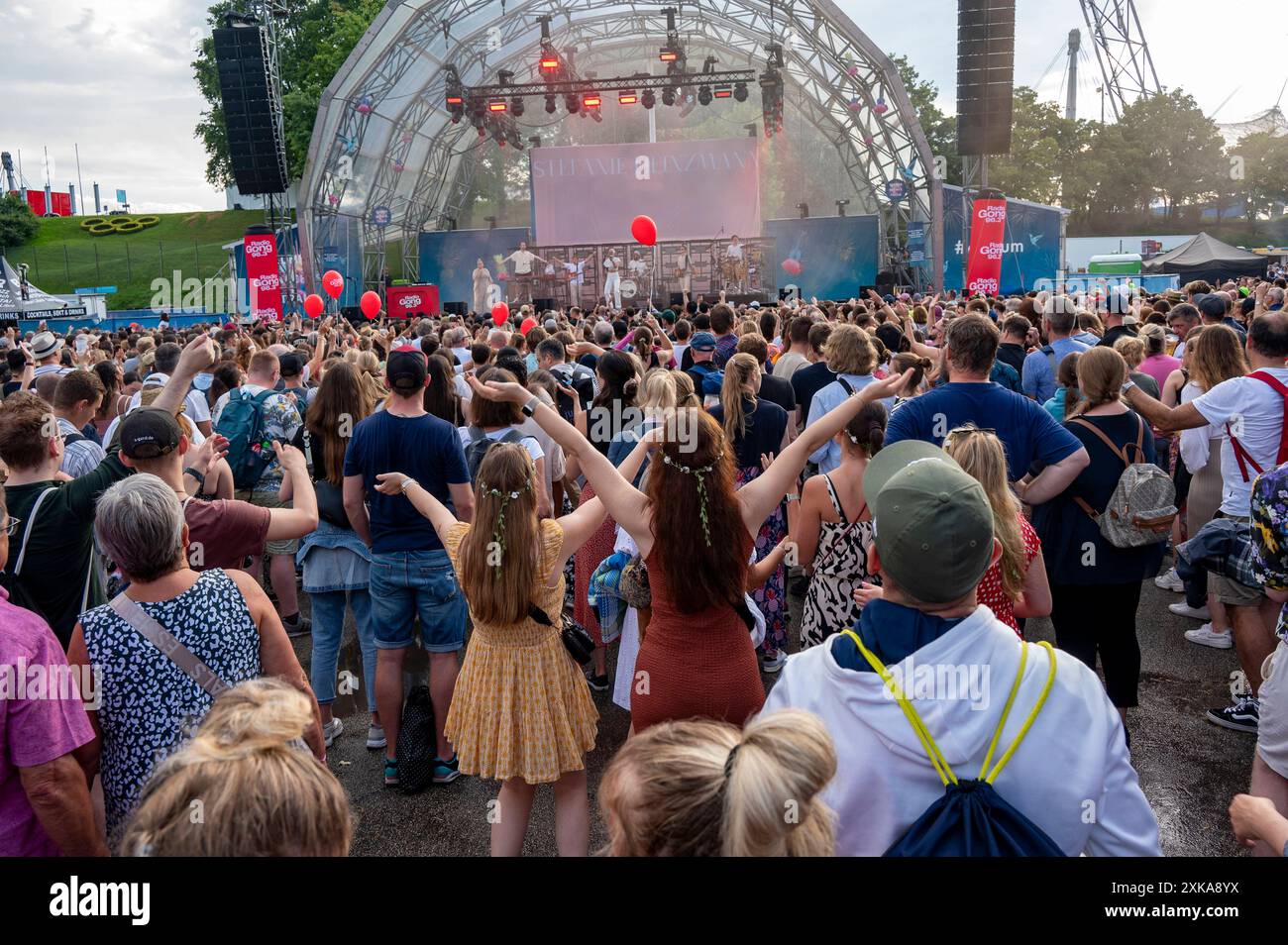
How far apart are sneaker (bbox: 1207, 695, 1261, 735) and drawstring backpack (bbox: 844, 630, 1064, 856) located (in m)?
3.37

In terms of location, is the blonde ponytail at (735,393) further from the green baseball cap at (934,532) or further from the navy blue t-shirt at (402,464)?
the green baseball cap at (934,532)

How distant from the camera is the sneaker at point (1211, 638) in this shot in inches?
195

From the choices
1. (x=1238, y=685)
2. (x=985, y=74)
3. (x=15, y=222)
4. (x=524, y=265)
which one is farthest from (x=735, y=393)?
(x=15, y=222)

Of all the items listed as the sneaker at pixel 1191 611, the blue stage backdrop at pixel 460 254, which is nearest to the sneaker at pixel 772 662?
the sneaker at pixel 1191 611

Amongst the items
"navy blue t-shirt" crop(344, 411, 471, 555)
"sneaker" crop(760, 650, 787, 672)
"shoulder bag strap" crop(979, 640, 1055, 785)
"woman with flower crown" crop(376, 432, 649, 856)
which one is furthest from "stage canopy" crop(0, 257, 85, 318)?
"shoulder bag strap" crop(979, 640, 1055, 785)

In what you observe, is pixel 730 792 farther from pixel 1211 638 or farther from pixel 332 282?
pixel 332 282

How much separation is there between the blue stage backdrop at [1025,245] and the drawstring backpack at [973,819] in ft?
77.9

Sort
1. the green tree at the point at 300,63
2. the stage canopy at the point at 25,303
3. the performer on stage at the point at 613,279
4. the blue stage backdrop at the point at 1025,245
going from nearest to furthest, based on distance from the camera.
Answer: the stage canopy at the point at 25,303 → the performer on stage at the point at 613,279 → the blue stage backdrop at the point at 1025,245 → the green tree at the point at 300,63

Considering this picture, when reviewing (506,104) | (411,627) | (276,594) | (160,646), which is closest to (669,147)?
(506,104)

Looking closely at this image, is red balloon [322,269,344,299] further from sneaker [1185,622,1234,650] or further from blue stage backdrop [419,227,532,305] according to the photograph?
sneaker [1185,622,1234,650]

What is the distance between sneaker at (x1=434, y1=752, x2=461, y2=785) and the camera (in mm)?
3854
